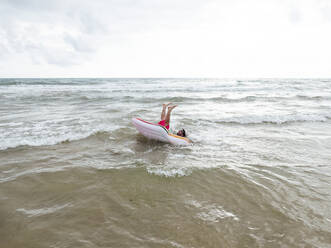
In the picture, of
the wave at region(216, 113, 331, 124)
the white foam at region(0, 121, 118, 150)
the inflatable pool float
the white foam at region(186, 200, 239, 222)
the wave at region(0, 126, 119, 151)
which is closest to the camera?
the white foam at region(186, 200, 239, 222)

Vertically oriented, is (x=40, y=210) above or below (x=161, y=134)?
below

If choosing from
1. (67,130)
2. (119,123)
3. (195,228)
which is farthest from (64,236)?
(119,123)

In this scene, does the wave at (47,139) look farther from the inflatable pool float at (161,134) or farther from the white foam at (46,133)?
the inflatable pool float at (161,134)

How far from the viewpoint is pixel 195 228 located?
306 centimetres

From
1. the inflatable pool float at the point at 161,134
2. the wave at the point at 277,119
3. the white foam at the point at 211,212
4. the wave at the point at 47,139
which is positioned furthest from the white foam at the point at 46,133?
the wave at the point at 277,119

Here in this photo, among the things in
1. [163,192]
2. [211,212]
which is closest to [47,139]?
[163,192]

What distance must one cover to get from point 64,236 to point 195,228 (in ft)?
5.94

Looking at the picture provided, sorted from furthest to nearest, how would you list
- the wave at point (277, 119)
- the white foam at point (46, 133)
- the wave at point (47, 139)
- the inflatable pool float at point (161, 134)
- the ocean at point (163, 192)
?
the wave at point (277, 119)
the inflatable pool float at point (161, 134)
the white foam at point (46, 133)
the wave at point (47, 139)
the ocean at point (163, 192)

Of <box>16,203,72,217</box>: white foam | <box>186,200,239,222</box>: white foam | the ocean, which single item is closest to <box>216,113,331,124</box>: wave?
the ocean

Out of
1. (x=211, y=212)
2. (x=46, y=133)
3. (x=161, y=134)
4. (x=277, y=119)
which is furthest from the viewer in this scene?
(x=277, y=119)

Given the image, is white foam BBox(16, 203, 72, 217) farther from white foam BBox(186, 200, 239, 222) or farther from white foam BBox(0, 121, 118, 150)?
white foam BBox(0, 121, 118, 150)

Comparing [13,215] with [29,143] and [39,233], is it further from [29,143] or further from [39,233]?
[29,143]

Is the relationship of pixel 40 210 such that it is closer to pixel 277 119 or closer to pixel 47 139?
pixel 47 139

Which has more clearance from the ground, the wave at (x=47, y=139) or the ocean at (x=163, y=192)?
the wave at (x=47, y=139)
